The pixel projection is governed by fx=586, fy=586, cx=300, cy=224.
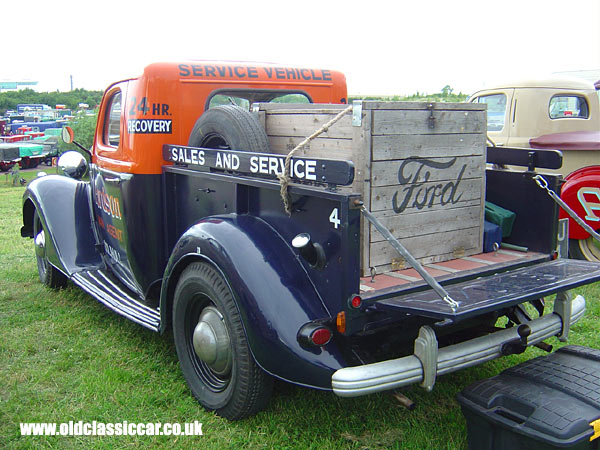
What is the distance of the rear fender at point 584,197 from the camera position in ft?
19.3

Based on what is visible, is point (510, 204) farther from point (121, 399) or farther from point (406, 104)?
point (121, 399)

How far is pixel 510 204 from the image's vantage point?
11.8ft

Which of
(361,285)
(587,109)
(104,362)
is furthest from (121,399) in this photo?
(587,109)

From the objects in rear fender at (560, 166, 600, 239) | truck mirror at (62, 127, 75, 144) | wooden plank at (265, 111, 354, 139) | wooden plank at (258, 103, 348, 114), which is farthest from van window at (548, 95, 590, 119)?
truck mirror at (62, 127, 75, 144)

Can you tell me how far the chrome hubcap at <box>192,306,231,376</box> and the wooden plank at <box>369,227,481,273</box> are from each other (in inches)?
34.4

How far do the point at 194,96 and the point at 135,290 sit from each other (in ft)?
4.92

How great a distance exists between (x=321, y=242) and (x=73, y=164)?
3026 mm

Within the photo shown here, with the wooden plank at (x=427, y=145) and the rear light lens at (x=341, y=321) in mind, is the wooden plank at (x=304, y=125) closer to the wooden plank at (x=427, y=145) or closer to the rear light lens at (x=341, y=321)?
the wooden plank at (x=427, y=145)

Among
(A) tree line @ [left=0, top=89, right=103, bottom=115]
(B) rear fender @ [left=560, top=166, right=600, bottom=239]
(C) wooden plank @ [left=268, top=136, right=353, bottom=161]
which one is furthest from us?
(A) tree line @ [left=0, top=89, right=103, bottom=115]

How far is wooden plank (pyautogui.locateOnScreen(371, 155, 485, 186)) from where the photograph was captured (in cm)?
292
